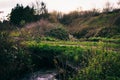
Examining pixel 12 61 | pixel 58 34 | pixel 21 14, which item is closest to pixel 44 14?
pixel 21 14

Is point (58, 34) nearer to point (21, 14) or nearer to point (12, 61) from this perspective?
point (12, 61)

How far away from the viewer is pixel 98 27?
46.8 meters

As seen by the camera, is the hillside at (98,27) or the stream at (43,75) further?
the hillside at (98,27)

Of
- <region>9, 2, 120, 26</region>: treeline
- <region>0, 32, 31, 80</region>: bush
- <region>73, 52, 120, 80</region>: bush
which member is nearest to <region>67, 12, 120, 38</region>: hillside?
<region>9, 2, 120, 26</region>: treeline

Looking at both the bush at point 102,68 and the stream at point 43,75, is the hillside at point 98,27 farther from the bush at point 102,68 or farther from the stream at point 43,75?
the bush at point 102,68

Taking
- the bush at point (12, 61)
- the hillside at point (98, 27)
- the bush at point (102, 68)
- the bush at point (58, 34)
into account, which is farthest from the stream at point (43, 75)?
the bush at point (58, 34)

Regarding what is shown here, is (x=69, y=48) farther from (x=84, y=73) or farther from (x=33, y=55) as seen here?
(x=84, y=73)

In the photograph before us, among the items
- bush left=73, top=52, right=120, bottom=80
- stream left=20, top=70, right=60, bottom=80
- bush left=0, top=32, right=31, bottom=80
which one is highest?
bush left=73, top=52, right=120, bottom=80

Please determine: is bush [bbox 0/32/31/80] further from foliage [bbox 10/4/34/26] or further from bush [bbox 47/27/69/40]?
foliage [bbox 10/4/34/26]

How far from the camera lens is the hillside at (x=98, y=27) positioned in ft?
132

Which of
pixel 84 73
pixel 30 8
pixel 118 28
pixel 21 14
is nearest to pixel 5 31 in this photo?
pixel 84 73

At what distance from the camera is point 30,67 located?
2419cm

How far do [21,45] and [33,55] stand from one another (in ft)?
3.39

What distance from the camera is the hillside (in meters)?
40.3
